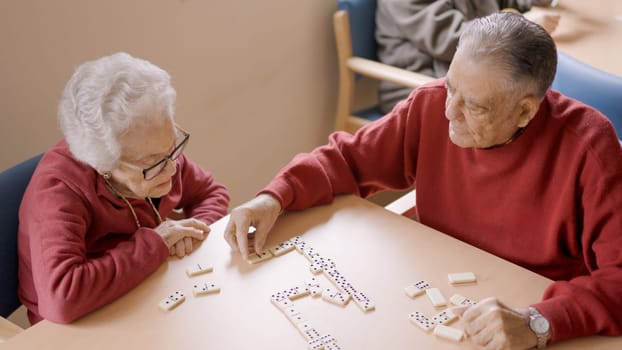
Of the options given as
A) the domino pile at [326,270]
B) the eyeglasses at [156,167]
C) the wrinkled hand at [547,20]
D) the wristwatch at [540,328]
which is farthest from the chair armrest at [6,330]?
the wrinkled hand at [547,20]

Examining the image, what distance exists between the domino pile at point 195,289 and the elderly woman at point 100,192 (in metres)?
0.09

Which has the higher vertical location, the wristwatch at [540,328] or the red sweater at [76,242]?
the red sweater at [76,242]

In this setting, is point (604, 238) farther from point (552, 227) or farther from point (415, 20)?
point (415, 20)

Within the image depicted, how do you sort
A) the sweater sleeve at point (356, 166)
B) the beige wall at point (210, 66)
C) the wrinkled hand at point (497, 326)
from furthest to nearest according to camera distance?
the beige wall at point (210, 66) < the sweater sleeve at point (356, 166) < the wrinkled hand at point (497, 326)

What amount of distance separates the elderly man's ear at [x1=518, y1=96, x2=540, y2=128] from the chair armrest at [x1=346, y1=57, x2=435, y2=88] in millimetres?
1361

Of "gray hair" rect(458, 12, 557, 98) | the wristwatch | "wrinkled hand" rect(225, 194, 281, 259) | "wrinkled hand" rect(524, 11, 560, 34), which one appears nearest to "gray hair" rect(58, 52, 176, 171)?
"wrinkled hand" rect(225, 194, 281, 259)

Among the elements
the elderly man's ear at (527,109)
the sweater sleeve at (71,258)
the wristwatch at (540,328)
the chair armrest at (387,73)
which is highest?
the elderly man's ear at (527,109)

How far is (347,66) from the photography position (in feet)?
11.3

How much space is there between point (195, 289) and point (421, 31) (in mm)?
2225

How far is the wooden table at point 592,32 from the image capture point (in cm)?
301

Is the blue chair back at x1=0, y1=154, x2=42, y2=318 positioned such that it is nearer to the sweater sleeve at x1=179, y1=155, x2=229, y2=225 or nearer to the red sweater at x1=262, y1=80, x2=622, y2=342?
the sweater sleeve at x1=179, y1=155, x2=229, y2=225

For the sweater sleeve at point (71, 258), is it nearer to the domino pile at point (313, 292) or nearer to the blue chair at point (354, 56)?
the domino pile at point (313, 292)

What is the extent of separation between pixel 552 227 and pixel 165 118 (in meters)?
1.11

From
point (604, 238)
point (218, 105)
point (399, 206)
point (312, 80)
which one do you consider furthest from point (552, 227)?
point (312, 80)
